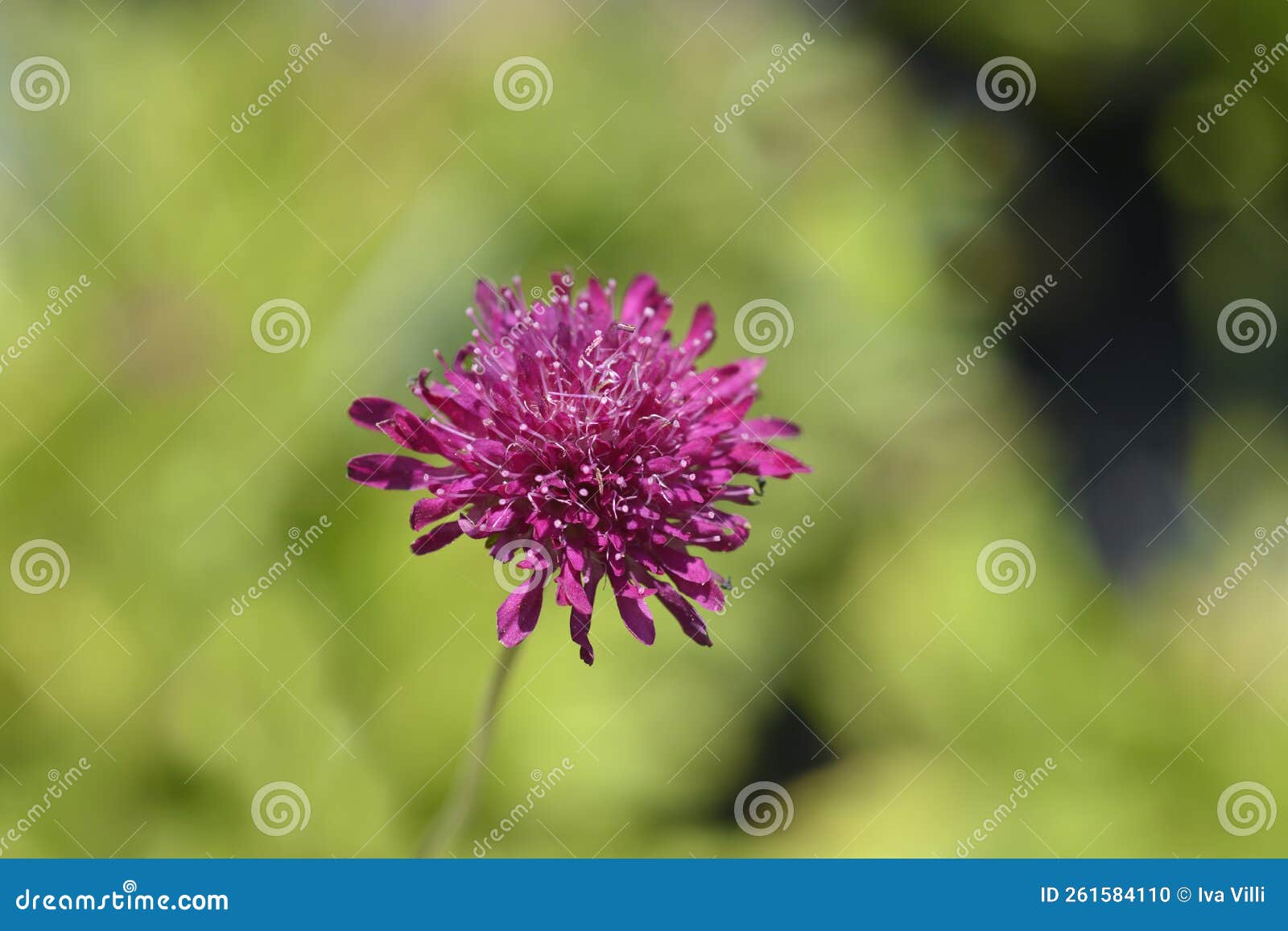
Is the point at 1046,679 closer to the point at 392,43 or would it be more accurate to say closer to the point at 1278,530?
the point at 1278,530

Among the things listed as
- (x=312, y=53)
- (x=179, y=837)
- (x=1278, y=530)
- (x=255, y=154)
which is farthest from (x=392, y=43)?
(x=1278, y=530)
